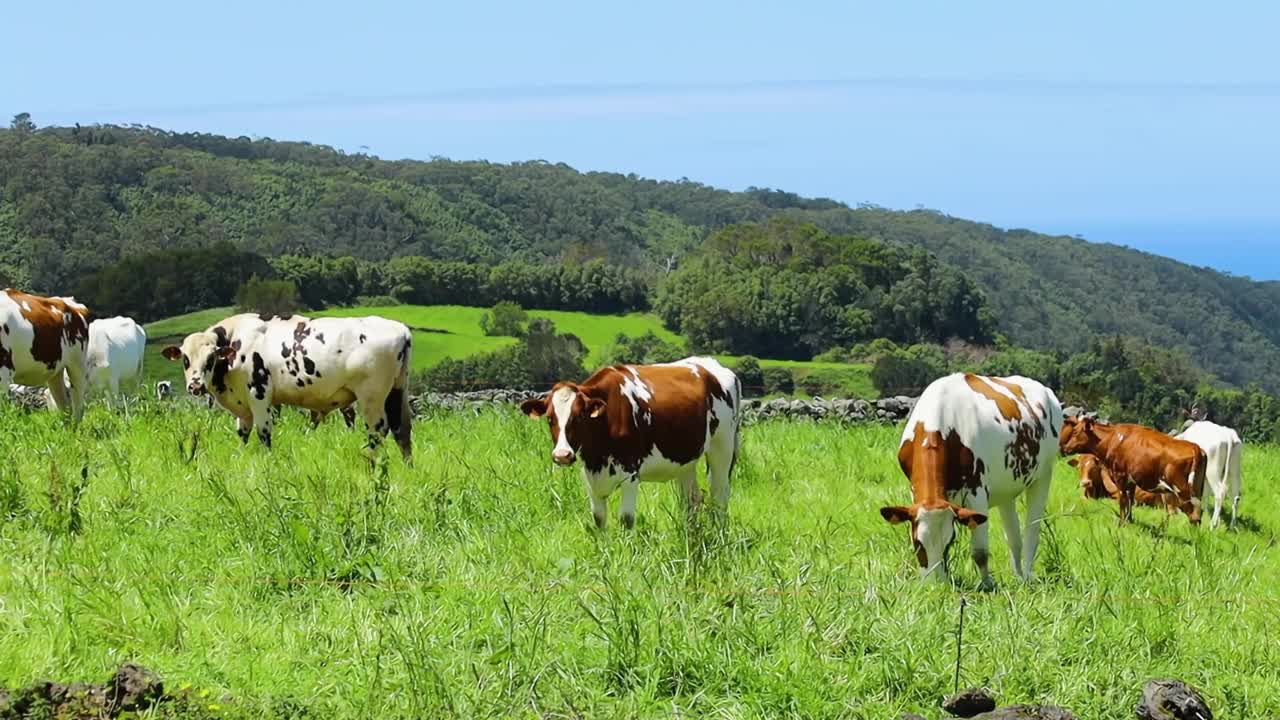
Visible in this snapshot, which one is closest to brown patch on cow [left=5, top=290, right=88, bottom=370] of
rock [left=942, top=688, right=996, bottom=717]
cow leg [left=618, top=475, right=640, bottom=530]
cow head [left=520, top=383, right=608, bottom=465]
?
cow head [left=520, top=383, right=608, bottom=465]

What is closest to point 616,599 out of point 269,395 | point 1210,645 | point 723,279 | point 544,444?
point 1210,645

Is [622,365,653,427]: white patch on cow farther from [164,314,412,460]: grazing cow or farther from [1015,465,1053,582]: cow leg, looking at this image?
[164,314,412,460]: grazing cow

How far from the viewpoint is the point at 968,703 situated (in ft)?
21.8

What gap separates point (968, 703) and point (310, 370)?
909 centimetres

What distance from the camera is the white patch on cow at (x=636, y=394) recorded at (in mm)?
10590

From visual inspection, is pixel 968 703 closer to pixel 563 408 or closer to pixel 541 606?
pixel 541 606

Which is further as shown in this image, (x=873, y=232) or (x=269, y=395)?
(x=873, y=232)

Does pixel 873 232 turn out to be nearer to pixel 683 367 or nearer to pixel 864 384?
pixel 864 384

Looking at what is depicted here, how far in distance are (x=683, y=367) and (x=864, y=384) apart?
6099 cm

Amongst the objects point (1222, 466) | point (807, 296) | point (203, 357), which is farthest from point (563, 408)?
point (807, 296)

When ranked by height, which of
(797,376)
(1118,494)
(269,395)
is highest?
(269,395)

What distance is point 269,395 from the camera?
1418 cm

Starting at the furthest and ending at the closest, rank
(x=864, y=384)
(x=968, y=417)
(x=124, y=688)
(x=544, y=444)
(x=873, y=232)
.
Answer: (x=873, y=232) < (x=864, y=384) < (x=544, y=444) < (x=968, y=417) < (x=124, y=688)

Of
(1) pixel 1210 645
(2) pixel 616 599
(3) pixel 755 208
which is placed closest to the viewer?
(2) pixel 616 599
